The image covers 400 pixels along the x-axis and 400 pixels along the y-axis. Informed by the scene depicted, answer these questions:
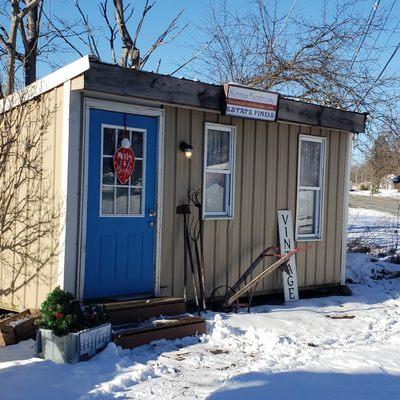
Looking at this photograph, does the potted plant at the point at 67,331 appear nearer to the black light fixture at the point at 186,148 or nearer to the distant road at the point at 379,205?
the black light fixture at the point at 186,148

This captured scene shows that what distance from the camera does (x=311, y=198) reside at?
350 inches

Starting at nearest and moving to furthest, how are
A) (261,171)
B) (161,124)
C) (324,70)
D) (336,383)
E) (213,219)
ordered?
(336,383) → (161,124) → (213,219) → (261,171) → (324,70)

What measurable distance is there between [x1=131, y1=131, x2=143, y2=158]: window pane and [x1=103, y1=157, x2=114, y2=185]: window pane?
38 cm

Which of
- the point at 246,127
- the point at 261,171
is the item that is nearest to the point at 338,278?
the point at 261,171

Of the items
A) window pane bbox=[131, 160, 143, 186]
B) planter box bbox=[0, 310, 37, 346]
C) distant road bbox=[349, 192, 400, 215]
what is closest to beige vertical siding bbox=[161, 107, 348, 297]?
window pane bbox=[131, 160, 143, 186]

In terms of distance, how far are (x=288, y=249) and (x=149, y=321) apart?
9.52 ft

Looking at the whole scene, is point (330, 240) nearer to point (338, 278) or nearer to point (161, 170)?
point (338, 278)

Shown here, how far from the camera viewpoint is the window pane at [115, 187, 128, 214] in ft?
21.3

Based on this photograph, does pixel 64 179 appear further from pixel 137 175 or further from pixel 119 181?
pixel 137 175

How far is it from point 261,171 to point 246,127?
0.68 metres

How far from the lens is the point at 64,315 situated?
507 cm

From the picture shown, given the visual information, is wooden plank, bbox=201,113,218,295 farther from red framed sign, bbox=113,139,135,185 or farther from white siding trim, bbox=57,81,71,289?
white siding trim, bbox=57,81,71,289

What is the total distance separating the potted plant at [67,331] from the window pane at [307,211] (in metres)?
4.34

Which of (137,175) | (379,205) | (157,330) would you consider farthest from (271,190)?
(379,205)
